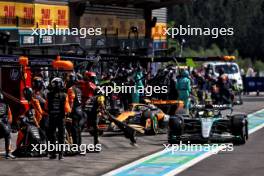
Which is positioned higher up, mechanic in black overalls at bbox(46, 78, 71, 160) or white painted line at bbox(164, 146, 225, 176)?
mechanic in black overalls at bbox(46, 78, 71, 160)

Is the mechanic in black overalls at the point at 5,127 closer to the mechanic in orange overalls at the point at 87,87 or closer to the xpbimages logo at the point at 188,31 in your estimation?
the mechanic in orange overalls at the point at 87,87

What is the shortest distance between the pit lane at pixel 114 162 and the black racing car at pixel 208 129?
1.35 ft

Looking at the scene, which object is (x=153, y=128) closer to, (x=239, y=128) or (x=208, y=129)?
(x=208, y=129)

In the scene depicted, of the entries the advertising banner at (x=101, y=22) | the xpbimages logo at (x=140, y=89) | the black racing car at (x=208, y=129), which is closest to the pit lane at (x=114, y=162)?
the black racing car at (x=208, y=129)

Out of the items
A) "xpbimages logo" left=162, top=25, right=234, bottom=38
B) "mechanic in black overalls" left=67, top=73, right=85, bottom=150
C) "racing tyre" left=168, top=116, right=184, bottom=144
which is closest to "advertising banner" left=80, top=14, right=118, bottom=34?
"xpbimages logo" left=162, top=25, right=234, bottom=38

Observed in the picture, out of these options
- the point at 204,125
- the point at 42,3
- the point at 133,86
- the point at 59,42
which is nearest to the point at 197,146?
the point at 204,125

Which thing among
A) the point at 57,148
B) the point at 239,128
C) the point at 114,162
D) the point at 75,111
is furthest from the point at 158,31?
the point at 114,162

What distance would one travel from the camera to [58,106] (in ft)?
53.4

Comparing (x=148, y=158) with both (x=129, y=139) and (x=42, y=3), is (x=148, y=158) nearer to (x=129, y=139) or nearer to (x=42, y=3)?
(x=129, y=139)

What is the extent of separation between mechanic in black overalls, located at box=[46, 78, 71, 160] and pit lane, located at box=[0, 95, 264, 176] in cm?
66

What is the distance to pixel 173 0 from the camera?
41.4 meters

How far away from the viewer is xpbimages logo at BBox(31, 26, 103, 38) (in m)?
27.7

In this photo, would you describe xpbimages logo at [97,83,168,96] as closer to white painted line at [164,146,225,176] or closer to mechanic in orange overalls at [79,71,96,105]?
mechanic in orange overalls at [79,71,96,105]

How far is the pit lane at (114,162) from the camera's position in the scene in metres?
14.8
